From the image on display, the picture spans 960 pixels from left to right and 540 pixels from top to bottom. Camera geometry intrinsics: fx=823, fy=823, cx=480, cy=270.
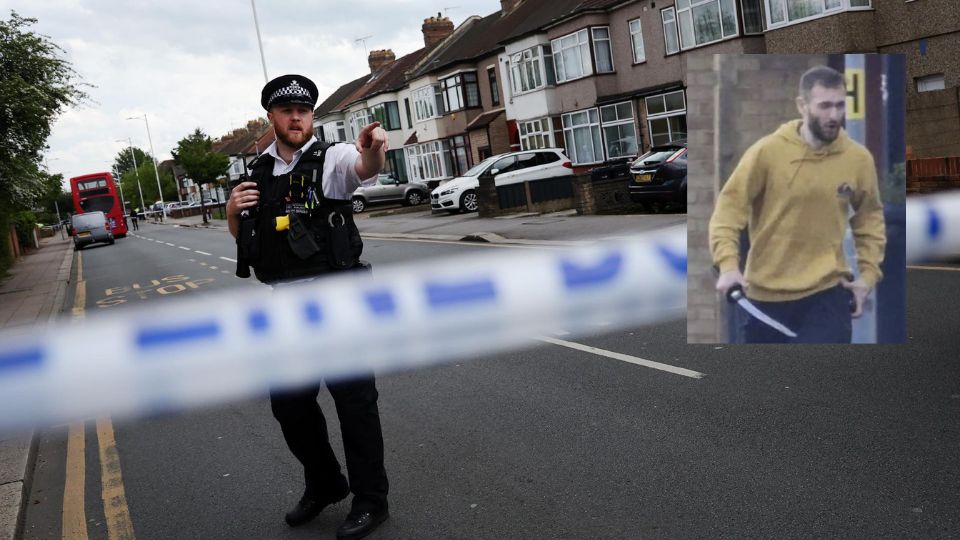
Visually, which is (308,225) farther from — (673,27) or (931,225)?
(673,27)

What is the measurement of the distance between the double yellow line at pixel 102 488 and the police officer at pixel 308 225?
1421mm

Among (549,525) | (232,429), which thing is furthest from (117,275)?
(549,525)

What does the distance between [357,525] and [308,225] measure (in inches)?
54.4

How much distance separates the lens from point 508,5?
45.9 m

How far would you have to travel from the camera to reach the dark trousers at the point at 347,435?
3.68 metres

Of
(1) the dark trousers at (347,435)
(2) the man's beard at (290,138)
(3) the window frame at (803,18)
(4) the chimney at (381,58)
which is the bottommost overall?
(1) the dark trousers at (347,435)

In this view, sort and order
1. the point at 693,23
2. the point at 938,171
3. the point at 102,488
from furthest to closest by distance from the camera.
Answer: the point at 693,23
the point at 938,171
the point at 102,488

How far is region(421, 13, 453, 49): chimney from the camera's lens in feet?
178

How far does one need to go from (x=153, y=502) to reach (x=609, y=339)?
13.5 feet

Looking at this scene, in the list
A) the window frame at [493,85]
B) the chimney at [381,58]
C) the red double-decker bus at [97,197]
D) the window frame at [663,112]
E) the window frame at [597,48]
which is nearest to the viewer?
the window frame at [663,112]

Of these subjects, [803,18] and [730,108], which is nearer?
[730,108]

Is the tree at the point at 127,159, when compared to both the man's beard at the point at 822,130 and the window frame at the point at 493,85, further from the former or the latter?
the man's beard at the point at 822,130

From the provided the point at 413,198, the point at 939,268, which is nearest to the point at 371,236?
the point at 413,198

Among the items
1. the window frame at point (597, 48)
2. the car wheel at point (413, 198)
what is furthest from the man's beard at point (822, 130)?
the car wheel at point (413, 198)
